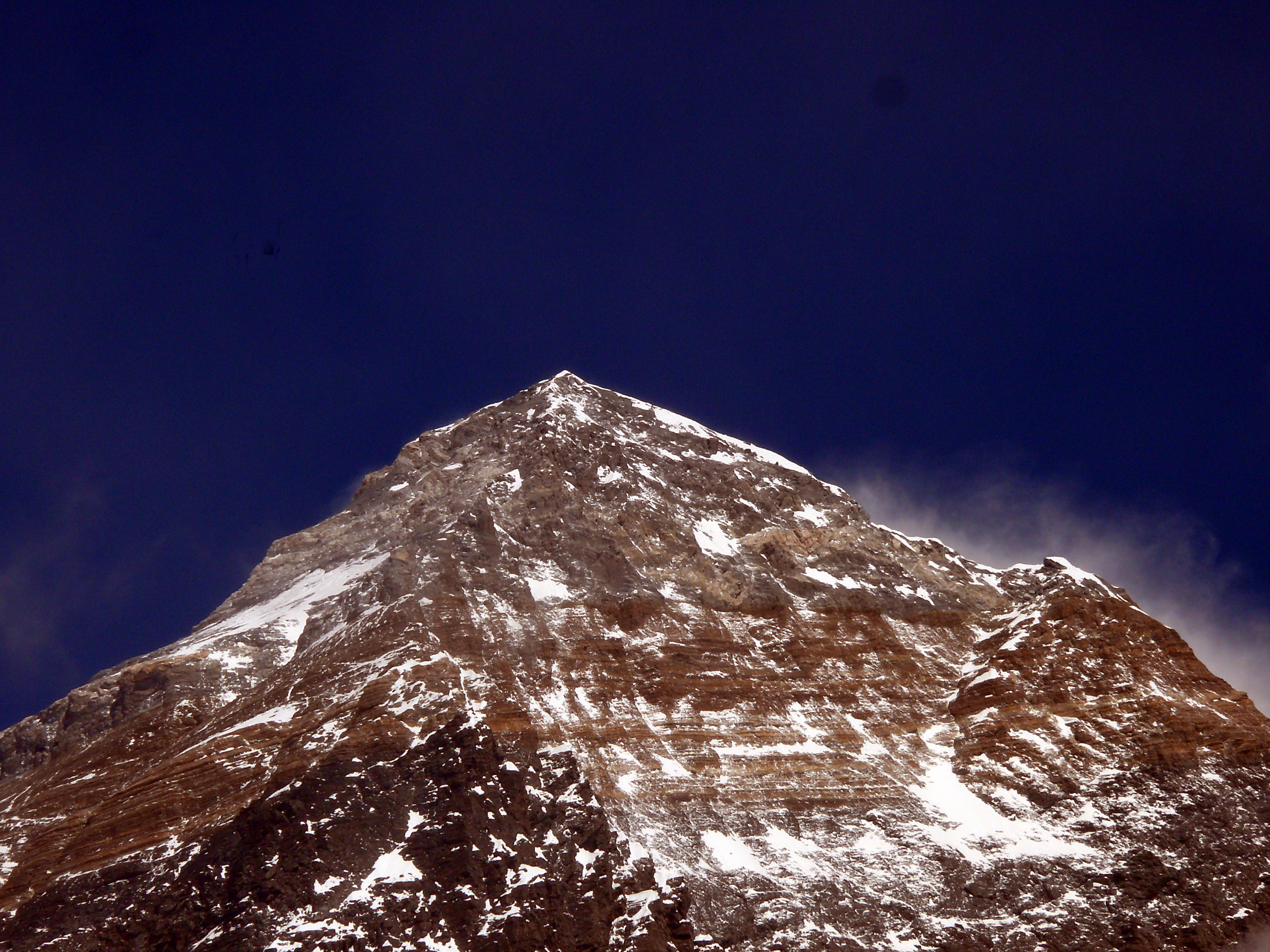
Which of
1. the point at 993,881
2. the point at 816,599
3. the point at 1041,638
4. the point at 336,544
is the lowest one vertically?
the point at 993,881

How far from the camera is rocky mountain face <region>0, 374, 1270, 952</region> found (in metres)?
87.5

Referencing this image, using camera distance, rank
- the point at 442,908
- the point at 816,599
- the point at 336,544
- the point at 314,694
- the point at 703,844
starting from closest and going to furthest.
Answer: the point at 442,908, the point at 703,844, the point at 314,694, the point at 816,599, the point at 336,544

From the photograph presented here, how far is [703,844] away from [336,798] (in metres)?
23.9

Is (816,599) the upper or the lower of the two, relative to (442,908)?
upper

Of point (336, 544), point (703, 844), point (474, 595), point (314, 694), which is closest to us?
point (703, 844)

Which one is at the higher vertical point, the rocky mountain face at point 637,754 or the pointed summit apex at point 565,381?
the pointed summit apex at point 565,381

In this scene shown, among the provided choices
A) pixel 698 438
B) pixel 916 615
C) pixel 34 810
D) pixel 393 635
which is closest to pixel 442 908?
pixel 393 635

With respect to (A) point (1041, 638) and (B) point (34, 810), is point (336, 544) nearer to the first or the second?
(B) point (34, 810)

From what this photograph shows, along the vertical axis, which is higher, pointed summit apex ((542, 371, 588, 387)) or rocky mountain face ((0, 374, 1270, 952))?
pointed summit apex ((542, 371, 588, 387))

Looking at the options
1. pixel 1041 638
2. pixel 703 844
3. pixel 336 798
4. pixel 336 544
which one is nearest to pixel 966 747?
pixel 1041 638

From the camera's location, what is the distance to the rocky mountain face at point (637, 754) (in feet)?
287

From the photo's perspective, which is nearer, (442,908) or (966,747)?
(442,908)

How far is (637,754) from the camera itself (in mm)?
99750

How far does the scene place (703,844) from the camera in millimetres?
92938
